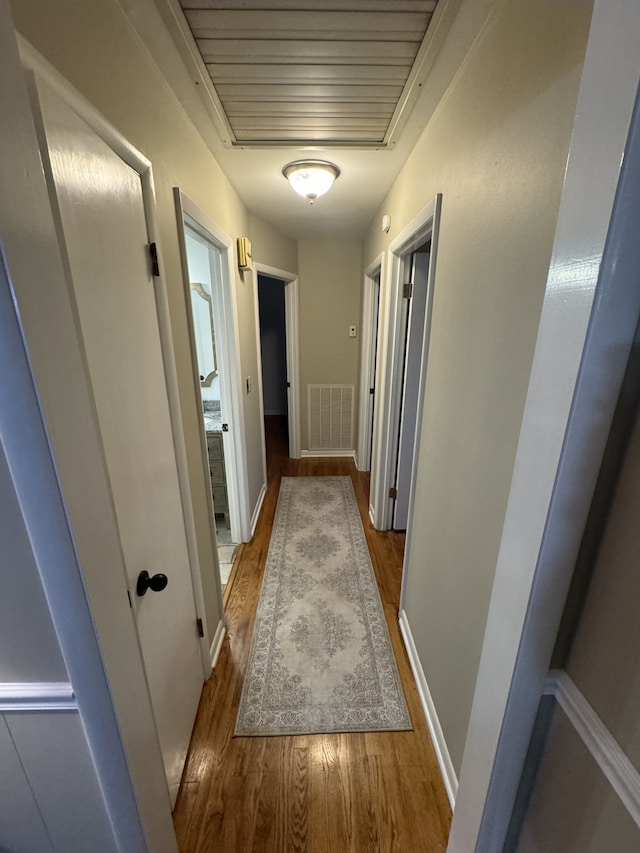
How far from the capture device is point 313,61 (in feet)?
3.50

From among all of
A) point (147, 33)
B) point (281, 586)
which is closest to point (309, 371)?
point (281, 586)

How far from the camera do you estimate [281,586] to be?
2092 mm

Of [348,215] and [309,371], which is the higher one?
[348,215]

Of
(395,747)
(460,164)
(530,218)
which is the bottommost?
(395,747)

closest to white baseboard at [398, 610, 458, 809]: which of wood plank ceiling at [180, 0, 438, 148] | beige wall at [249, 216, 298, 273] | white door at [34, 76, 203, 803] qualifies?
white door at [34, 76, 203, 803]

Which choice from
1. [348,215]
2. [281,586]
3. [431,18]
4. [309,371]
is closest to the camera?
[431,18]

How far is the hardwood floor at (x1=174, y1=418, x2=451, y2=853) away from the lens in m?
1.08

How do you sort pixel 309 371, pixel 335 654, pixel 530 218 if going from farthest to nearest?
pixel 309 371 → pixel 335 654 → pixel 530 218

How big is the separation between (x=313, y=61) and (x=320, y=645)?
2350 mm

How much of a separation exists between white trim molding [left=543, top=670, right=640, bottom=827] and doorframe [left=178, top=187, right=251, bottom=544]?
4.51 feet

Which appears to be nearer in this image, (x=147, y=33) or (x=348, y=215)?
(x=147, y=33)

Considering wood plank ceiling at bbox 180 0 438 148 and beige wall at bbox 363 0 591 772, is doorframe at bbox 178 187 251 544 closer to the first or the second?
wood plank ceiling at bbox 180 0 438 148

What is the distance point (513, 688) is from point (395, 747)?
103 cm

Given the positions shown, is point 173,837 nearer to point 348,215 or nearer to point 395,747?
point 395,747
